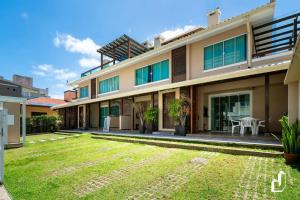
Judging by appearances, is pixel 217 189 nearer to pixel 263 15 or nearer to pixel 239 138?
pixel 239 138

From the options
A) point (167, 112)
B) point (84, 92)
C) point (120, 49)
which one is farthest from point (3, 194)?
point (84, 92)

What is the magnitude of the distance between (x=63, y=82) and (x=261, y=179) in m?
26.4

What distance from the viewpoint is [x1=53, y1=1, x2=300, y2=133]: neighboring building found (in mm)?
9000

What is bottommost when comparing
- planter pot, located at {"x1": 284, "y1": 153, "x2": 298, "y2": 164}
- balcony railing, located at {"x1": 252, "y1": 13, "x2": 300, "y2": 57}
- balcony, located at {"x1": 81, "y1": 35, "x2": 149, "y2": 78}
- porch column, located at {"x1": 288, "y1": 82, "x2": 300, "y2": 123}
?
planter pot, located at {"x1": 284, "y1": 153, "x2": 298, "y2": 164}

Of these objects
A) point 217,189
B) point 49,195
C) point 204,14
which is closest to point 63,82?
point 204,14

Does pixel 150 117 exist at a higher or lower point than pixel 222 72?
lower

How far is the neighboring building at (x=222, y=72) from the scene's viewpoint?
29.5 ft

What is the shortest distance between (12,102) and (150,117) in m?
8.71

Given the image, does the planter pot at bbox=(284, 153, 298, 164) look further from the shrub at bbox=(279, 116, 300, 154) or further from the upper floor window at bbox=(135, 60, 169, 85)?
the upper floor window at bbox=(135, 60, 169, 85)

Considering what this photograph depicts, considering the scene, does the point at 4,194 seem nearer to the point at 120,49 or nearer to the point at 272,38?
the point at 272,38

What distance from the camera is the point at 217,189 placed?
3625 mm

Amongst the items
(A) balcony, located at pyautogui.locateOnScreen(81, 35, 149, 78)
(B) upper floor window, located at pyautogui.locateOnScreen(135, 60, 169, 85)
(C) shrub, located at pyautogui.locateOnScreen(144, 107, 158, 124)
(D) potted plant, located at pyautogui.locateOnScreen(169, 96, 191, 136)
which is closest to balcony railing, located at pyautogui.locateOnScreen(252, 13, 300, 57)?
(D) potted plant, located at pyautogui.locateOnScreen(169, 96, 191, 136)

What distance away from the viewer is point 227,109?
11.7 meters

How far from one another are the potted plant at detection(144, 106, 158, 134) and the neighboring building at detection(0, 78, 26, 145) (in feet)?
26.6
